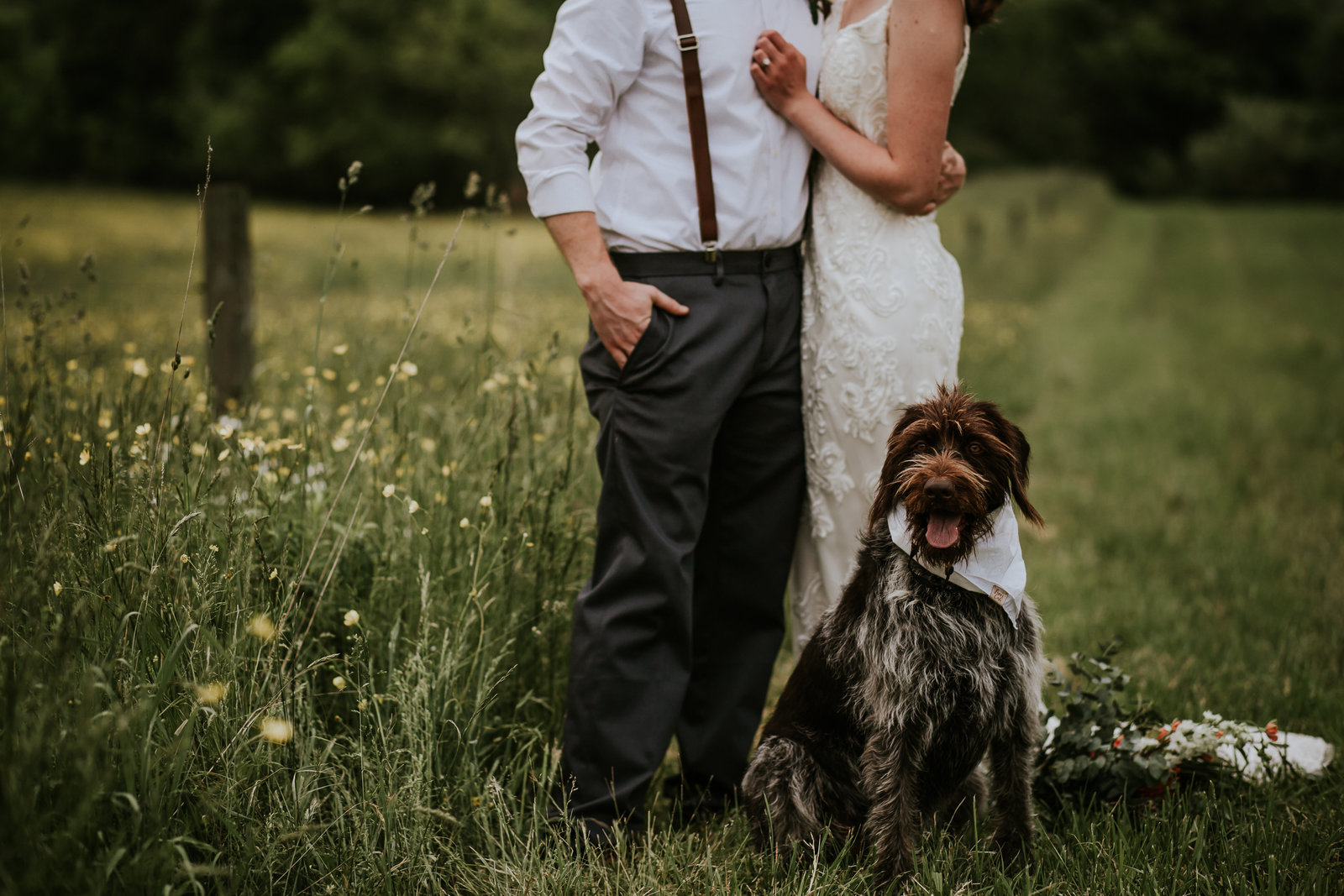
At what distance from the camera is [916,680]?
253cm

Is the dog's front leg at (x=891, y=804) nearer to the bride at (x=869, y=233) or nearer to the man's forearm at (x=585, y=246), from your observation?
the bride at (x=869, y=233)

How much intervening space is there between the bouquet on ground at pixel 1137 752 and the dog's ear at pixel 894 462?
107 centimetres

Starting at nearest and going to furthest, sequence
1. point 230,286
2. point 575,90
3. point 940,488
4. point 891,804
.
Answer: point 940,488 < point 891,804 < point 575,90 < point 230,286

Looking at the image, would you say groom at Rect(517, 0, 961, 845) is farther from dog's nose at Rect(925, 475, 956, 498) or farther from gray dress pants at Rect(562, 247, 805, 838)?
dog's nose at Rect(925, 475, 956, 498)

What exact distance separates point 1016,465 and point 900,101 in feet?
3.80

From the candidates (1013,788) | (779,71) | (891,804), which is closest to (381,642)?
(891,804)

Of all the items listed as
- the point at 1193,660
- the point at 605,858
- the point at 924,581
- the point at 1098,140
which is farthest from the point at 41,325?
the point at 1098,140

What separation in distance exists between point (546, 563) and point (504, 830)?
3.41 ft

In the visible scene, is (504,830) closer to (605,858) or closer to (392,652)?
(605,858)

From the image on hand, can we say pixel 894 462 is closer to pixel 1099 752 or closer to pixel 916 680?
pixel 916 680

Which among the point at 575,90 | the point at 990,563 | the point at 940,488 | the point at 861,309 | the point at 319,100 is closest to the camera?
the point at 940,488

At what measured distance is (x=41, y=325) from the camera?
3.43m

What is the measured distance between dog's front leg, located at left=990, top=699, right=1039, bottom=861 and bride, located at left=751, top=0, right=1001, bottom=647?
0.70m

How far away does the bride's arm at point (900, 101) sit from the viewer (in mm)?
2781
